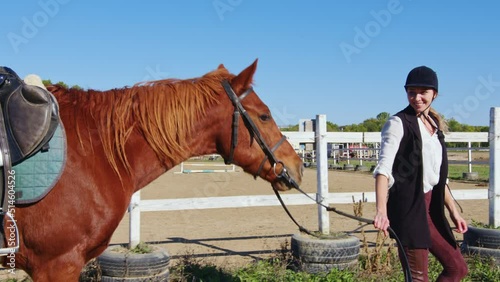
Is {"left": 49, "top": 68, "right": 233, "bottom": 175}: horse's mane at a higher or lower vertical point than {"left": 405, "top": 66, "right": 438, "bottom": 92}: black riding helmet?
lower

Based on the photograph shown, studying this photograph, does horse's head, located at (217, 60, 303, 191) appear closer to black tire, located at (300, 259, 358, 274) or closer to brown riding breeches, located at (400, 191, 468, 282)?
brown riding breeches, located at (400, 191, 468, 282)

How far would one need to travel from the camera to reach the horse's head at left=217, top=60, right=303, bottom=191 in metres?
2.75

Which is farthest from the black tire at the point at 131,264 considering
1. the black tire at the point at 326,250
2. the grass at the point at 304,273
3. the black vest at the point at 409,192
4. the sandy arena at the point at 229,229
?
the black vest at the point at 409,192

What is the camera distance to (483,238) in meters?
5.20

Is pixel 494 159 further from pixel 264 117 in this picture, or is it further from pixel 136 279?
pixel 136 279

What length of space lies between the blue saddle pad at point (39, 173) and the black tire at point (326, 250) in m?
3.18

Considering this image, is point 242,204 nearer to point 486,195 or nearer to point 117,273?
point 117,273

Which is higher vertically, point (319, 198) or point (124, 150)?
point (124, 150)

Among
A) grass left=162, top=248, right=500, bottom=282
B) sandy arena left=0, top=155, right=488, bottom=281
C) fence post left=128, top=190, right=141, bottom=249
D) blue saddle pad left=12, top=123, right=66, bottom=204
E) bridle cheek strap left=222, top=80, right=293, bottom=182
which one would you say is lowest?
sandy arena left=0, top=155, right=488, bottom=281

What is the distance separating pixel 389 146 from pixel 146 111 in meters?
1.56

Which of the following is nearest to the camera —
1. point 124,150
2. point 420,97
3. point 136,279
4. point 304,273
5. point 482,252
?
point 124,150

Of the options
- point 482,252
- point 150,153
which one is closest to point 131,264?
point 150,153

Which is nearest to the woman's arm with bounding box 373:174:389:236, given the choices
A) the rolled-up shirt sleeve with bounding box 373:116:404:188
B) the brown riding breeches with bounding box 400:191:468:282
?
the rolled-up shirt sleeve with bounding box 373:116:404:188

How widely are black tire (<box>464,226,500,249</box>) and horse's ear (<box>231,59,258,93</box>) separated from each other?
4066 millimetres
